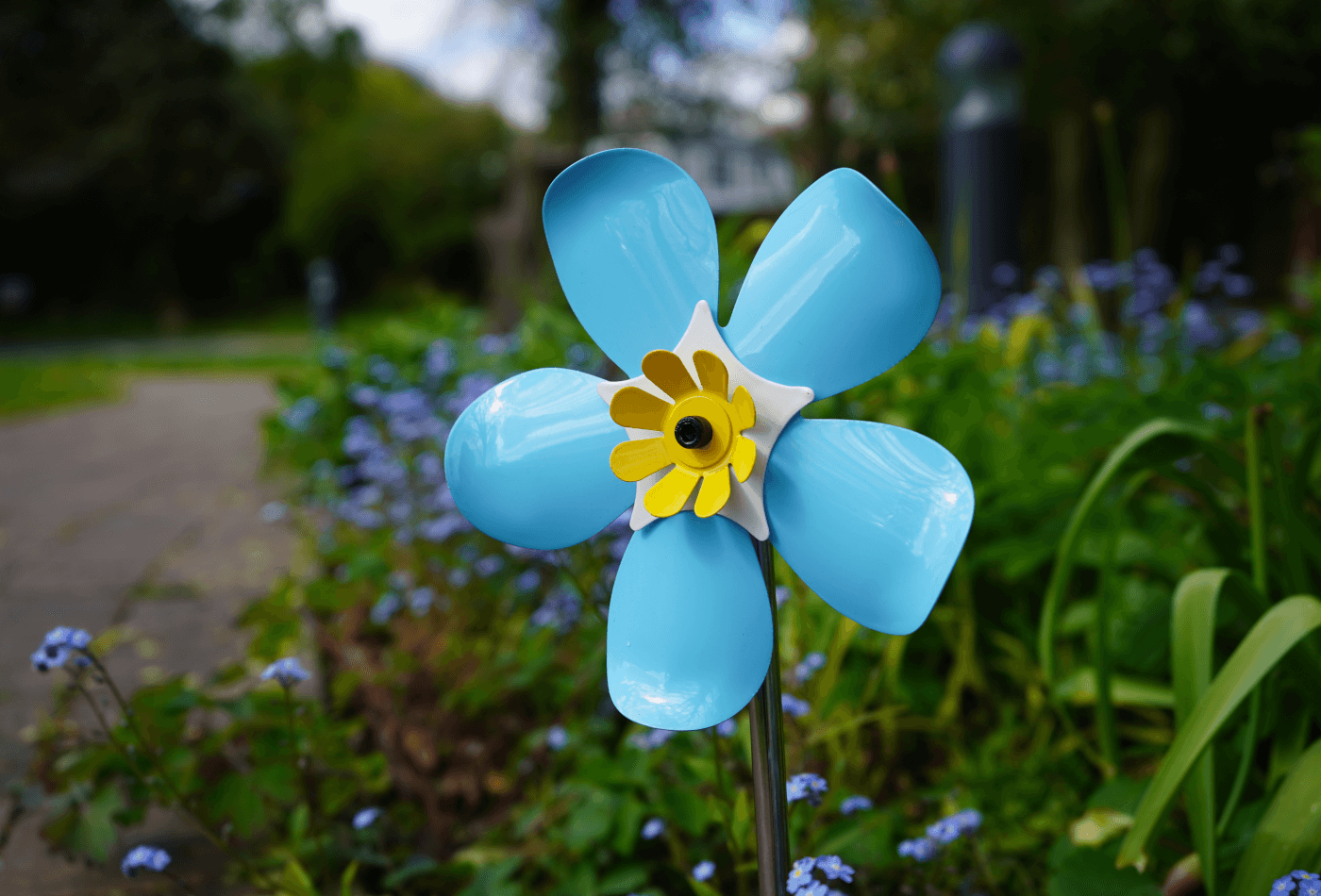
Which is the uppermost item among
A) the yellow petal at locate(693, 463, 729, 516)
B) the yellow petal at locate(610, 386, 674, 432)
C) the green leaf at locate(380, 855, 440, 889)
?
the yellow petal at locate(610, 386, 674, 432)

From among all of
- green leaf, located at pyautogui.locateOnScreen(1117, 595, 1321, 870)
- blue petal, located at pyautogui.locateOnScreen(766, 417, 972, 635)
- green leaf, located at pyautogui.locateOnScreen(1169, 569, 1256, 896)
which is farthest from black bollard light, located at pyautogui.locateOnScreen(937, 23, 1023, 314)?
blue petal, located at pyautogui.locateOnScreen(766, 417, 972, 635)

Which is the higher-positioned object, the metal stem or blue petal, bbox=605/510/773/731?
blue petal, bbox=605/510/773/731

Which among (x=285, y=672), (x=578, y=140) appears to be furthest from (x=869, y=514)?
(x=578, y=140)

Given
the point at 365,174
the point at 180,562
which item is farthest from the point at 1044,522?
the point at 365,174

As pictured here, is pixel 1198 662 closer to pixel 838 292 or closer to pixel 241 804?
pixel 838 292

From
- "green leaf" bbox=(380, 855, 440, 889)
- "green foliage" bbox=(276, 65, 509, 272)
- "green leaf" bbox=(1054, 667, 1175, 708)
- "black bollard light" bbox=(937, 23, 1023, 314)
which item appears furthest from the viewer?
"green foliage" bbox=(276, 65, 509, 272)

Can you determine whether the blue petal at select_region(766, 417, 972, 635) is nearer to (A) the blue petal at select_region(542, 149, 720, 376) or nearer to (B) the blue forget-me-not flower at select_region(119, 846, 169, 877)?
(A) the blue petal at select_region(542, 149, 720, 376)

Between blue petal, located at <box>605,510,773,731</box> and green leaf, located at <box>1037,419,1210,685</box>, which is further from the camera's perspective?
green leaf, located at <box>1037,419,1210,685</box>

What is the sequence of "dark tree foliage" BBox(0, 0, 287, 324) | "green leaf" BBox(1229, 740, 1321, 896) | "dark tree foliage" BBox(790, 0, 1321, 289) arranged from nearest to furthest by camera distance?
1. "green leaf" BBox(1229, 740, 1321, 896)
2. "dark tree foliage" BBox(790, 0, 1321, 289)
3. "dark tree foliage" BBox(0, 0, 287, 324)
